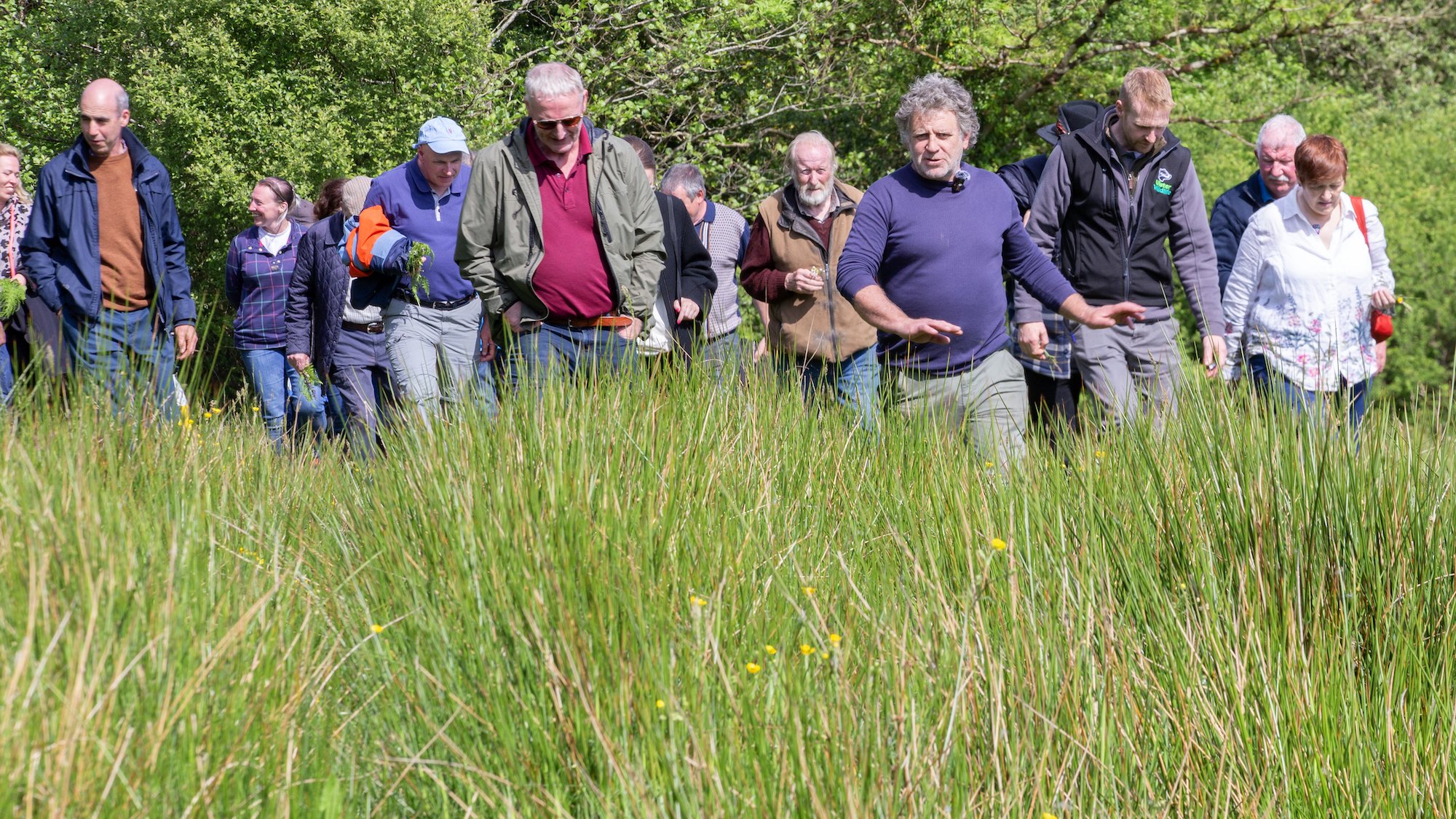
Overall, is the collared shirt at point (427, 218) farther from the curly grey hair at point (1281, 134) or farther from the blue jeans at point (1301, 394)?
the curly grey hair at point (1281, 134)

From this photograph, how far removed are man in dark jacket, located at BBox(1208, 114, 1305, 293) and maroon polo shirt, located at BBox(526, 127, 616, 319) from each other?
3038mm

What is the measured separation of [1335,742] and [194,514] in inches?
95.9

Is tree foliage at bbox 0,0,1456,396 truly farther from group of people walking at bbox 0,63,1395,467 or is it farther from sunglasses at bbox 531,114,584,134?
sunglasses at bbox 531,114,584,134

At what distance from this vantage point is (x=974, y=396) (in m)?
5.54

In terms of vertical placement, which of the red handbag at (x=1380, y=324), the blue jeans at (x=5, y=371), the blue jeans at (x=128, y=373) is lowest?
the red handbag at (x=1380, y=324)

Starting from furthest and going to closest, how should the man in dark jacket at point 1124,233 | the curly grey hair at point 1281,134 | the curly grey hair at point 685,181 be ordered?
the curly grey hair at point 685,181
the curly grey hair at point 1281,134
the man in dark jacket at point 1124,233

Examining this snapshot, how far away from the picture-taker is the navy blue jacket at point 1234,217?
289 inches

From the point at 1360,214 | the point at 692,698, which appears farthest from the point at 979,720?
the point at 1360,214

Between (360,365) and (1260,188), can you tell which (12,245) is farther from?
(1260,188)

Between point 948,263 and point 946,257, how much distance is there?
0.02 meters

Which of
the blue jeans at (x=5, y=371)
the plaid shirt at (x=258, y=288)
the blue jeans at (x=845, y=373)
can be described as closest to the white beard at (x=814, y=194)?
the blue jeans at (x=845, y=373)

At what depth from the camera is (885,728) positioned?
279 cm

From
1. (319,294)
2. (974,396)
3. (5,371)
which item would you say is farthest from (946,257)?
(5,371)

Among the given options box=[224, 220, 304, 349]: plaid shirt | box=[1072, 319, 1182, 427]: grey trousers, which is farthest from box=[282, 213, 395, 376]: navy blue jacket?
box=[1072, 319, 1182, 427]: grey trousers
